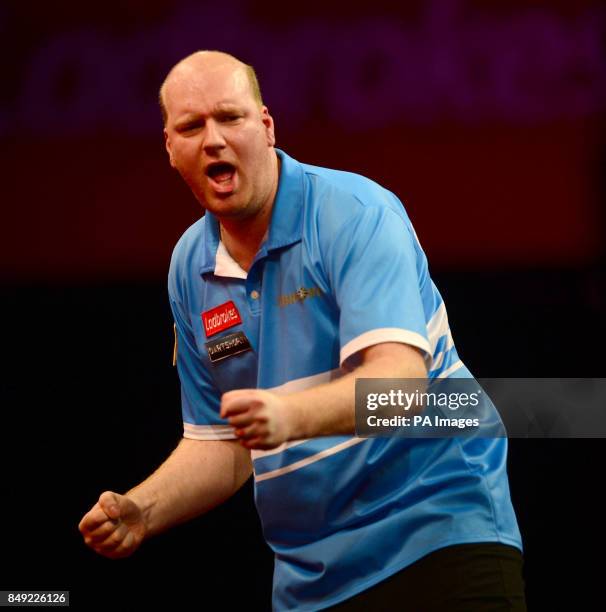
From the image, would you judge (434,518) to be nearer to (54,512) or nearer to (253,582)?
(253,582)

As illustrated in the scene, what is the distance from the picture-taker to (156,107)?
11.8 feet

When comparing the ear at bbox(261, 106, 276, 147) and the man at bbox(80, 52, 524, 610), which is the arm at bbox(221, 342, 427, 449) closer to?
the man at bbox(80, 52, 524, 610)

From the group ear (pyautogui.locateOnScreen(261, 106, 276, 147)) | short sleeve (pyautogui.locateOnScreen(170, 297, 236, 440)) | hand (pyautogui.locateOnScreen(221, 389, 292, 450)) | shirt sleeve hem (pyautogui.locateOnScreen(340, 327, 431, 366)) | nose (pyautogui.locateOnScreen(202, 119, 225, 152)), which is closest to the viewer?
hand (pyautogui.locateOnScreen(221, 389, 292, 450))

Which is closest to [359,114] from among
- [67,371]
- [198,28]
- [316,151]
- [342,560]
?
[316,151]

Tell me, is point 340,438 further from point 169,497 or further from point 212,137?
point 212,137

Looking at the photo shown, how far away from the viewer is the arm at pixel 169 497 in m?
2.13

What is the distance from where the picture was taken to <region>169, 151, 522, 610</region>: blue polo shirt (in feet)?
6.85

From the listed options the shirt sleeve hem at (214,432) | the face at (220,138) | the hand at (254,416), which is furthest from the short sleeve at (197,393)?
the hand at (254,416)

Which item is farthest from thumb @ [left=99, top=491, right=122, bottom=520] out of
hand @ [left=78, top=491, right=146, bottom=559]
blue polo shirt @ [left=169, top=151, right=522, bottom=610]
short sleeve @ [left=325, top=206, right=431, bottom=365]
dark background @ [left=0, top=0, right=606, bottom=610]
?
dark background @ [left=0, top=0, right=606, bottom=610]

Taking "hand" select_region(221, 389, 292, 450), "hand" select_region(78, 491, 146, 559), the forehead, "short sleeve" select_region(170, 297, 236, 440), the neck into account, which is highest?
the forehead

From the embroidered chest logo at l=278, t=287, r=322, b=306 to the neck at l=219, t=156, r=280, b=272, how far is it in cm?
14

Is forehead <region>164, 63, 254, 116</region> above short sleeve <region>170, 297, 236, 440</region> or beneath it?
above

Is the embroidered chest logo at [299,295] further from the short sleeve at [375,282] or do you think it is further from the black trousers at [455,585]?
the black trousers at [455,585]

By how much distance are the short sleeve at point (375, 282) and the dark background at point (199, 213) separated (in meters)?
1.38
